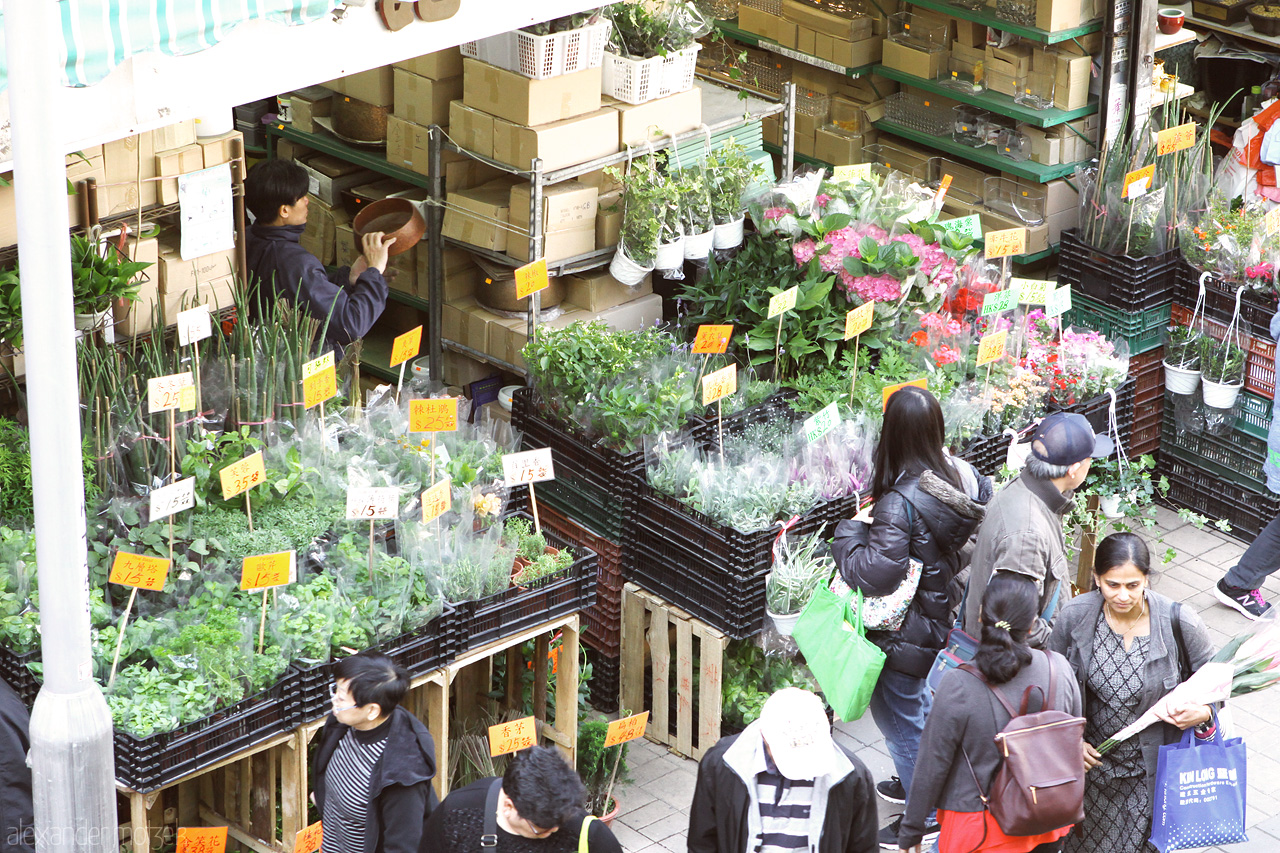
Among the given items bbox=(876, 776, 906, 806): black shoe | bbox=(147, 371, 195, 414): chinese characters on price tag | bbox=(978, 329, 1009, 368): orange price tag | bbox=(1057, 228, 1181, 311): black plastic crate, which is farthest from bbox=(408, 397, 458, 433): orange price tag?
bbox=(1057, 228, 1181, 311): black plastic crate

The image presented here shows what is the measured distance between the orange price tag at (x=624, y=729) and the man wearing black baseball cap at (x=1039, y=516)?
1.13m

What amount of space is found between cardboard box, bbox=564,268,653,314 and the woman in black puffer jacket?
6.63ft

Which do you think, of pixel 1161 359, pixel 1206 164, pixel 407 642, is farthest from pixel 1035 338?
pixel 407 642

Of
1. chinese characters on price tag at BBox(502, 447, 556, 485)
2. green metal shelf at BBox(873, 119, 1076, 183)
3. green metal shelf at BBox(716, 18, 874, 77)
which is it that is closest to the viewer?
chinese characters on price tag at BBox(502, 447, 556, 485)

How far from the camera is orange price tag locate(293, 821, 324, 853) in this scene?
15.4 ft

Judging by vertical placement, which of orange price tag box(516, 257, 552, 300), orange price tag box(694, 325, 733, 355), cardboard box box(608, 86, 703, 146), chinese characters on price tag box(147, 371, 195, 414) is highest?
cardboard box box(608, 86, 703, 146)

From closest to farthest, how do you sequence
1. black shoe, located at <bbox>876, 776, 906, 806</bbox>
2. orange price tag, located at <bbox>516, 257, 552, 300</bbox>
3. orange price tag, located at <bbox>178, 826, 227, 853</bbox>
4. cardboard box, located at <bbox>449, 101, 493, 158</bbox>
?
orange price tag, located at <bbox>178, 826, 227, 853</bbox> < black shoe, located at <bbox>876, 776, 906, 806</bbox> < orange price tag, located at <bbox>516, 257, 552, 300</bbox> < cardboard box, located at <bbox>449, 101, 493, 158</bbox>

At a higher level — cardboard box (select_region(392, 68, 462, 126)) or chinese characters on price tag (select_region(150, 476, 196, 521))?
cardboard box (select_region(392, 68, 462, 126))

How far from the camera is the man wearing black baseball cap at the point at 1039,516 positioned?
4.64 metres

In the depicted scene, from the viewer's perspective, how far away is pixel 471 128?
649cm

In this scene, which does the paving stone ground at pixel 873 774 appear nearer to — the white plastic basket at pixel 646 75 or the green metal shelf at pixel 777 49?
the white plastic basket at pixel 646 75

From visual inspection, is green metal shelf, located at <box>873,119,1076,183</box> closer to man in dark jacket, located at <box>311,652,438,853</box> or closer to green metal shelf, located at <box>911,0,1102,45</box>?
green metal shelf, located at <box>911,0,1102,45</box>

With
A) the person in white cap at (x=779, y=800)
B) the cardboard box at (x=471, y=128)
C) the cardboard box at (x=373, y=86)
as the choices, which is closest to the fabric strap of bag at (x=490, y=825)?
the person in white cap at (x=779, y=800)

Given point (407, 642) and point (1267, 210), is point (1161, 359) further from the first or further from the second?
point (407, 642)
